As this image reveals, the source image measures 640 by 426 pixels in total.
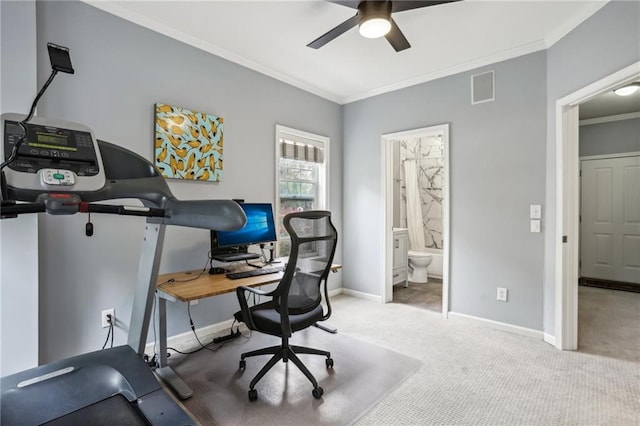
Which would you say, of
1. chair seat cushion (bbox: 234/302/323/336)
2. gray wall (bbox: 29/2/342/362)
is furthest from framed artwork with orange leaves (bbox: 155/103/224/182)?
chair seat cushion (bbox: 234/302/323/336)

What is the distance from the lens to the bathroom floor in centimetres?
393

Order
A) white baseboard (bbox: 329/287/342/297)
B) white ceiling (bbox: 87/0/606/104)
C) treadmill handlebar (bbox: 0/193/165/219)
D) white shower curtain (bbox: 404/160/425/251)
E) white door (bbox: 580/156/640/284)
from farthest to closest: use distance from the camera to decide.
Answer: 1. white shower curtain (bbox: 404/160/425/251)
2. white door (bbox: 580/156/640/284)
3. white baseboard (bbox: 329/287/342/297)
4. white ceiling (bbox: 87/0/606/104)
5. treadmill handlebar (bbox: 0/193/165/219)

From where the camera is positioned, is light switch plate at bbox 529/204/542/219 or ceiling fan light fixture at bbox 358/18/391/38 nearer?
ceiling fan light fixture at bbox 358/18/391/38

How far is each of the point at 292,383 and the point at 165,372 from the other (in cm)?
90

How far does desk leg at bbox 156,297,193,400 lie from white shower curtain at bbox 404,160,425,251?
4.32 meters

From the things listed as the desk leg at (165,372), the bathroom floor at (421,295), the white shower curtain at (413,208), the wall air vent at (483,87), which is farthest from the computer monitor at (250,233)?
the white shower curtain at (413,208)

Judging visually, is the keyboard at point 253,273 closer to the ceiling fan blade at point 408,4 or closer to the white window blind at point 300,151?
the white window blind at point 300,151

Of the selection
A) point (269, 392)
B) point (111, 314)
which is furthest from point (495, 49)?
point (111, 314)

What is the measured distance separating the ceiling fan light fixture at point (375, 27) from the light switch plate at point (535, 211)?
2.09 meters

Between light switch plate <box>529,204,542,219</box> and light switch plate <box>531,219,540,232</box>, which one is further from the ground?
light switch plate <box>529,204,542,219</box>

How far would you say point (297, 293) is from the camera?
212cm

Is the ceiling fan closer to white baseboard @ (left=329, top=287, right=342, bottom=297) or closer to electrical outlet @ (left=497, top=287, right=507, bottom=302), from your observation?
electrical outlet @ (left=497, top=287, right=507, bottom=302)

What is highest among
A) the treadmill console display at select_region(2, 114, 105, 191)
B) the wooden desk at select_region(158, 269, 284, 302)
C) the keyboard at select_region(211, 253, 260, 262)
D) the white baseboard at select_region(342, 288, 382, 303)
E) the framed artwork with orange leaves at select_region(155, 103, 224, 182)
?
the framed artwork with orange leaves at select_region(155, 103, 224, 182)

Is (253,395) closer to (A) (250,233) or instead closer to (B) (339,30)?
(A) (250,233)
